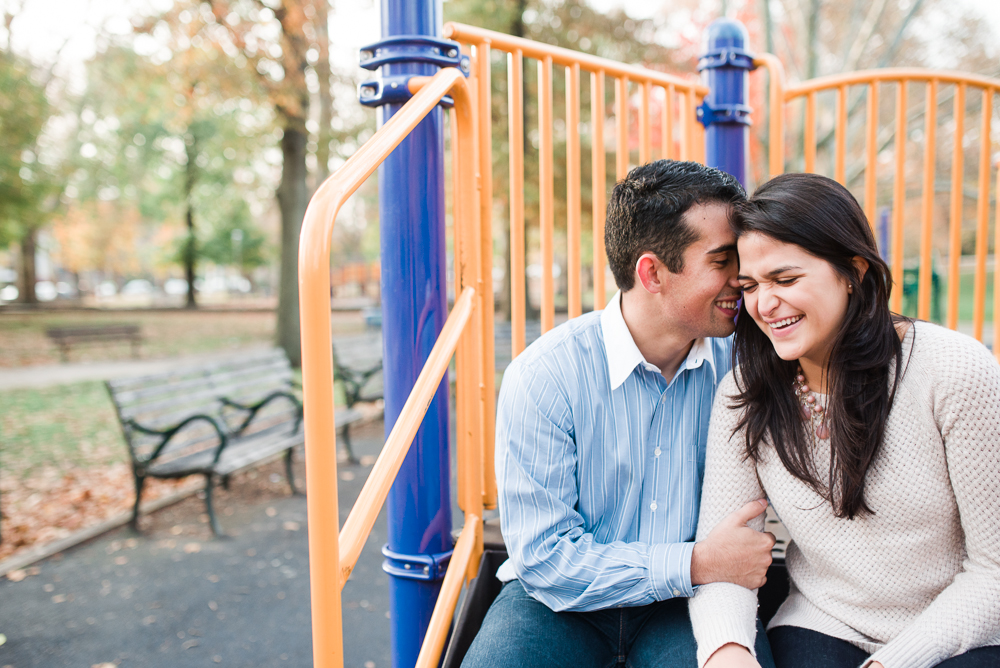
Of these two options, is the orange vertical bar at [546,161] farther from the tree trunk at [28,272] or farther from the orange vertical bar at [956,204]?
the tree trunk at [28,272]

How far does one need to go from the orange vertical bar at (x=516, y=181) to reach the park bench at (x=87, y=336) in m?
14.0

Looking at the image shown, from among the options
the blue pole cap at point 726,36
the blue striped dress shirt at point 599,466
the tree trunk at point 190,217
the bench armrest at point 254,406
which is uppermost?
the tree trunk at point 190,217

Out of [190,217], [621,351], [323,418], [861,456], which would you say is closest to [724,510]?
[861,456]

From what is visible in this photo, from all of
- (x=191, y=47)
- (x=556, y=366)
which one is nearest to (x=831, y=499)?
(x=556, y=366)

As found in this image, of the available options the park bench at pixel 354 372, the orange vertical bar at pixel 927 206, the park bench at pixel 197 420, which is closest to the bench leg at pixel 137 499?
the park bench at pixel 197 420

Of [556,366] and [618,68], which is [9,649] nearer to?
[556,366]

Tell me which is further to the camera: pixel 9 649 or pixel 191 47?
pixel 191 47

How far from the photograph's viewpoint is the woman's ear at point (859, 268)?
1604 mm

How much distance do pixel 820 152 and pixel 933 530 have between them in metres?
13.5

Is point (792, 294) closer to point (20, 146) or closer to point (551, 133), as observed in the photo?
point (551, 133)

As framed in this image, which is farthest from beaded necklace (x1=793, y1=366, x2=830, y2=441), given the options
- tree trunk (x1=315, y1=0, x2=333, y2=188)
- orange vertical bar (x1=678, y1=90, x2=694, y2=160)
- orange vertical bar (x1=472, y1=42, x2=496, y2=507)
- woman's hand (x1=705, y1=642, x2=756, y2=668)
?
tree trunk (x1=315, y1=0, x2=333, y2=188)

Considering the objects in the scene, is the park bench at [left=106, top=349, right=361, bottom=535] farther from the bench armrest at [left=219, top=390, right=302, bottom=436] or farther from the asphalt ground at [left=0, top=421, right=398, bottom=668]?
the asphalt ground at [left=0, top=421, right=398, bottom=668]

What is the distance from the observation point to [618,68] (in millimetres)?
2416

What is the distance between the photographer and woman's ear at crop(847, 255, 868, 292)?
1604 millimetres
